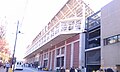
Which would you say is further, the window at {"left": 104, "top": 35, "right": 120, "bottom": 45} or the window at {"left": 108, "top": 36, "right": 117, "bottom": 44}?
the window at {"left": 108, "top": 36, "right": 117, "bottom": 44}

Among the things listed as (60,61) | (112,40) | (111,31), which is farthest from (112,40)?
(60,61)

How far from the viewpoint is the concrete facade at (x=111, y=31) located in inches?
938

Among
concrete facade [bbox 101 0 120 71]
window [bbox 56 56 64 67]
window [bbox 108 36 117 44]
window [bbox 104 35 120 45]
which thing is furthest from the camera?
window [bbox 56 56 64 67]

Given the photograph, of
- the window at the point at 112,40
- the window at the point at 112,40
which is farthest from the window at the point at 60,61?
the window at the point at 112,40

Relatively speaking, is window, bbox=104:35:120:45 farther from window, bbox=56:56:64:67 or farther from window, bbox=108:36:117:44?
window, bbox=56:56:64:67

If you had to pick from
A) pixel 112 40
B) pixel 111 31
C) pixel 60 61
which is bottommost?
pixel 60 61

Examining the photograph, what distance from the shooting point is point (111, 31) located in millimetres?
25328

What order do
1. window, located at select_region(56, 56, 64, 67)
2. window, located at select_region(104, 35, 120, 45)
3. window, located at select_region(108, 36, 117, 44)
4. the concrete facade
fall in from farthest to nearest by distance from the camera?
1. window, located at select_region(56, 56, 64, 67)
2. window, located at select_region(108, 36, 117, 44)
3. window, located at select_region(104, 35, 120, 45)
4. the concrete facade

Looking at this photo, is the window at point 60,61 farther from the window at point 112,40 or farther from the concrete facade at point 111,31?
the window at point 112,40

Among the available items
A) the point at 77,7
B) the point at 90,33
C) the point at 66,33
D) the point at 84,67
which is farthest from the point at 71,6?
the point at 84,67

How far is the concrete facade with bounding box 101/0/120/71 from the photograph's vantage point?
23828 mm

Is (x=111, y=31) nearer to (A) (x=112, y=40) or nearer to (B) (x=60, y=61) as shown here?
(A) (x=112, y=40)

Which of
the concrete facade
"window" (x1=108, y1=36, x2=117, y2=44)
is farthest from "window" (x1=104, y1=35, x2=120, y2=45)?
the concrete facade

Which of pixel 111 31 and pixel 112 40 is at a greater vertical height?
pixel 111 31
